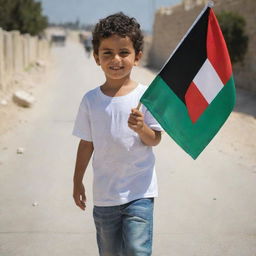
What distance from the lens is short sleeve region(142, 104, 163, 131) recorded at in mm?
2191

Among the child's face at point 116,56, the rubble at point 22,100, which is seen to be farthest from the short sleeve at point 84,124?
the rubble at point 22,100

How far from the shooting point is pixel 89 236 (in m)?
3.29

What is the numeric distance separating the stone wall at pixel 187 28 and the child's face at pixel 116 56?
32.2 feet

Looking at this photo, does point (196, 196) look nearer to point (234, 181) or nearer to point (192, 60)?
point (234, 181)

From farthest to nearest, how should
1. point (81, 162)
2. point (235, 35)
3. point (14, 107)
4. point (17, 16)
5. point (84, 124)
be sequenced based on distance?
point (17, 16) → point (235, 35) → point (14, 107) → point (81, 162) → point (84, 124)

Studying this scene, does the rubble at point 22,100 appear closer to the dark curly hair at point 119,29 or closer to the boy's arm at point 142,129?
the dark curly hair at point 119,29

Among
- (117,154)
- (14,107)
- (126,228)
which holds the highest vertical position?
(117,154)

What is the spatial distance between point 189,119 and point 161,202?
187cm

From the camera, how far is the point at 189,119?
2.29 m

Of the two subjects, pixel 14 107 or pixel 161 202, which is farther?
pixel 14 107

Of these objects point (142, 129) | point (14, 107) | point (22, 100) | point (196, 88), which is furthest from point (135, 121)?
point (22, 100)

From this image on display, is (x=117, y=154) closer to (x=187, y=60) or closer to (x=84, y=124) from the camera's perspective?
(x=84, y=124)

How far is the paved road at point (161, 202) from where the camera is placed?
10.4 ft

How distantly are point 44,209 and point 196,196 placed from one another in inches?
63.4
